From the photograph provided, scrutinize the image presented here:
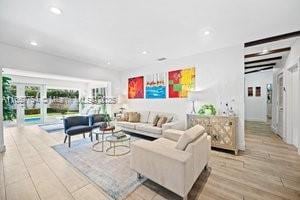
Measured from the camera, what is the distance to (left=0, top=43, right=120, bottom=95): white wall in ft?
12.1

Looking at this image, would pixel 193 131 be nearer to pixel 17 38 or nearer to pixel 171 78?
pixel 171 78

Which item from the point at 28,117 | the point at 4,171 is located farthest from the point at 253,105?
the point at 28,117

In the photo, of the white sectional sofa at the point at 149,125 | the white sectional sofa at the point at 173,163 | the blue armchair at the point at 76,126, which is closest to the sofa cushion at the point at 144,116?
the white sectional sofa at the point at 149,125

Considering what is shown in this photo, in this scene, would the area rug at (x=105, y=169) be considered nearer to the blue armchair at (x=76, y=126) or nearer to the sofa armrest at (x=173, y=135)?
the blue armchair at (x=76, y=126)

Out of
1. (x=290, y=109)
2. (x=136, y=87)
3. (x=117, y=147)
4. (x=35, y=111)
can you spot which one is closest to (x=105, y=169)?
(x=117, y=147)

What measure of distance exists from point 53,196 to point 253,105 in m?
9.46

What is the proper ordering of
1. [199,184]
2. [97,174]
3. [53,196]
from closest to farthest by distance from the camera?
1. [53,196]
2. [199,184]
3. [97,174]

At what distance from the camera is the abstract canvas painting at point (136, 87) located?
5824 mm

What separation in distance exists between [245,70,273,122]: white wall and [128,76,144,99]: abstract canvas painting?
6491 mm

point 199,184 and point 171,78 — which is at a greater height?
point 171,78

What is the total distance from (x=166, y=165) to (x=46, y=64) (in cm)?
488

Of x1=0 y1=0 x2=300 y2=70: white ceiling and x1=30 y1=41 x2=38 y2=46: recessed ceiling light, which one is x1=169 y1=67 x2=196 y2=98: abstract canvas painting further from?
x1=30 y1=41 x2=38 y2=46: recessed ceiling light

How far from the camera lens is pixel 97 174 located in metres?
2.42

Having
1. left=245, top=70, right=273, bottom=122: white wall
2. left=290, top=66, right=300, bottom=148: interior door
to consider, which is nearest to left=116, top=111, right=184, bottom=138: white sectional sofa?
left=290, top=66, right=300, bottom=148: interior door
